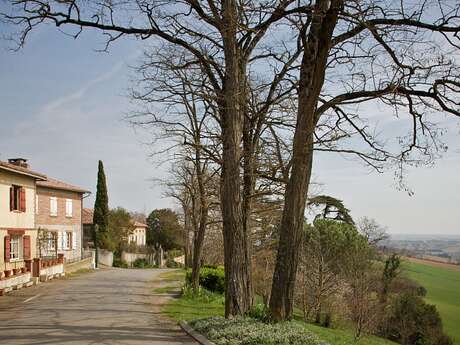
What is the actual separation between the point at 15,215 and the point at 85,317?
14.0 m

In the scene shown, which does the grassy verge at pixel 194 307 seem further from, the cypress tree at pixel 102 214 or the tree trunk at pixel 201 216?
the cypress tree at pixel 102 214

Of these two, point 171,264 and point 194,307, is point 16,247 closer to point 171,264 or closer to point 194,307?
point 194,307

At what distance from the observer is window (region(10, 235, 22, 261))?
88.5 feet

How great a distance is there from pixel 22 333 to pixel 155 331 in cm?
295

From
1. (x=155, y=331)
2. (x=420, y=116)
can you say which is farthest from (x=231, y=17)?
(x=155, y=331)

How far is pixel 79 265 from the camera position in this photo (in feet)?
128

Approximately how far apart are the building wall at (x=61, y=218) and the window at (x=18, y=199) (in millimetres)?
5965

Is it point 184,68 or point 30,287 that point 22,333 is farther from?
point 30,287

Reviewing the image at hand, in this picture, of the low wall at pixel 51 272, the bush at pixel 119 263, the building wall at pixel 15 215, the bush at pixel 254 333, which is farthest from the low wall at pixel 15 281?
the bush at pixel 119 263

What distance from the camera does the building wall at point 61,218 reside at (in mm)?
37688

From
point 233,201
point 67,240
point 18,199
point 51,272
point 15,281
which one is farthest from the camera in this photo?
point 67,240

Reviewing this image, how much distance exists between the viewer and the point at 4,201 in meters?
25.7

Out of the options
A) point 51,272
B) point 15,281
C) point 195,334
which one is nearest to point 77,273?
point 51,272

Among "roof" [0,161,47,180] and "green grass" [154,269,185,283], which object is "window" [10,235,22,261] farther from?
"green grass" [154,269,185,283]
